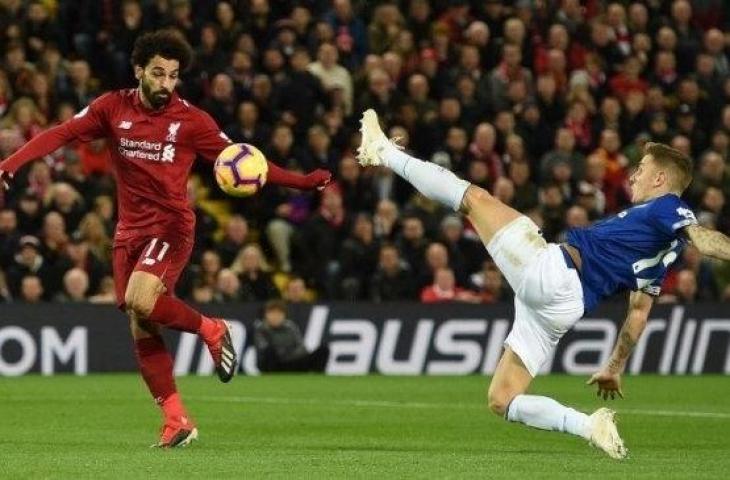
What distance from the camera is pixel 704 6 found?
2631 centimetres

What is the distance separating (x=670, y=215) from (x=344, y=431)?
143 inches

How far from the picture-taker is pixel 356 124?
22125 millimetres

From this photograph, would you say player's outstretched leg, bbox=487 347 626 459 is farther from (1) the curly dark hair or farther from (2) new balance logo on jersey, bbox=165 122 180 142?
(1) the curly dark hair

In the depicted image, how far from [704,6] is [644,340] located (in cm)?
748

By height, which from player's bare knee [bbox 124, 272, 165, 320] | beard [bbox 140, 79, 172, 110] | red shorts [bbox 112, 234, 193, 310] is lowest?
player's bare knee [bbox 124, 272, 165, 320]

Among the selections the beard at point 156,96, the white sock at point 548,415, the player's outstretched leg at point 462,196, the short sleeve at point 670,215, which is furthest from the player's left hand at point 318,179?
the short sleeve at point 670,215

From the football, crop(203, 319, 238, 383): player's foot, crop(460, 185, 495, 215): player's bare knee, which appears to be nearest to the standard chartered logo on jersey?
the football

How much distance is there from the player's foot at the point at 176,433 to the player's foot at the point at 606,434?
9.22 ft

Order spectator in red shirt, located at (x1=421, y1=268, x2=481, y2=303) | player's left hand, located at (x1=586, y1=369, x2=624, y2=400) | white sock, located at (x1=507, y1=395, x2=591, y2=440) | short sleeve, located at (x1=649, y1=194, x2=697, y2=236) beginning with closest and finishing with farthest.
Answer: white sock, located at (x1=507, y1=395, x2=591, y2=440) < short sleeve, located at (x1=649, y1=194, x2=697, y2=236) < player's left hand, located at (x1=586, y1=369, x2=624, y2=400) < spectator in red shirt, located at (x1=421, y1=268, x2=481, y2=303)

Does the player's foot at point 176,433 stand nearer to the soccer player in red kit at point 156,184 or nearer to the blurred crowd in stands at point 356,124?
the soccer player in red kit at point 156,184

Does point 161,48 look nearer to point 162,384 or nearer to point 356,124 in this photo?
point 162,384

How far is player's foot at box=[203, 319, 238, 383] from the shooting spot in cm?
1131

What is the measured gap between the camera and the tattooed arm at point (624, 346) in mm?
10398

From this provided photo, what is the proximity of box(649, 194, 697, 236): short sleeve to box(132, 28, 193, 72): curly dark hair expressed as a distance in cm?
306
